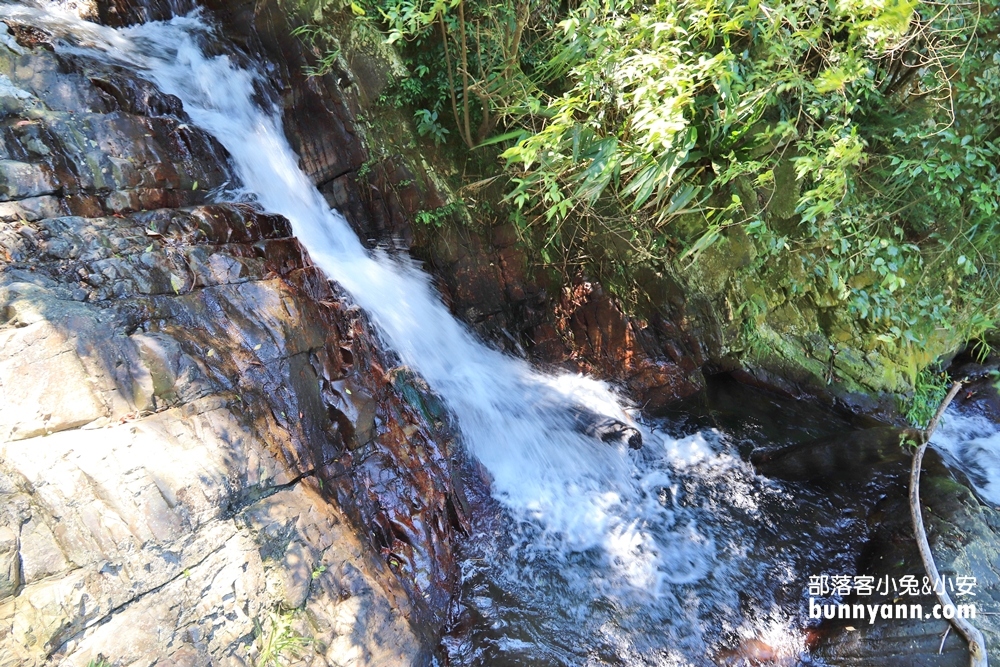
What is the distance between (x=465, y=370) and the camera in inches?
199

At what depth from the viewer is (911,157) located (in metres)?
4.20

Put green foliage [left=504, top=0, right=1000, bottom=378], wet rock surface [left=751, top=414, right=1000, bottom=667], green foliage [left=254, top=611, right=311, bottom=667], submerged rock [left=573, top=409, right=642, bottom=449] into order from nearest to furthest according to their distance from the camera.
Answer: green foliage [left=254, top=611, right=311, bottom=667]
wet rock surface [left=751, top=414, right=1000, bottom=667]
green foliage [left=504, top=0, right=1000, bottom=378]
submerged rock [left=573, top=409, right=642, bottom=449]

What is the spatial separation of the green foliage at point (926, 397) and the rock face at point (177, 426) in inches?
176

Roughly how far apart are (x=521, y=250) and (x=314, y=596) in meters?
3.83

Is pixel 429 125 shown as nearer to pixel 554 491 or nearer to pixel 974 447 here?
pixel 554 491

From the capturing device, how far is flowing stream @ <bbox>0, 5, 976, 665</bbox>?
3.34 m

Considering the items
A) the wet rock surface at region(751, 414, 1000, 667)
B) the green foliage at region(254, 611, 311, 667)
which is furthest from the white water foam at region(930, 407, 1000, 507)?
the green foliage at region(254, 611, 311, 667)

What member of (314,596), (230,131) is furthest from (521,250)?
(314,596)

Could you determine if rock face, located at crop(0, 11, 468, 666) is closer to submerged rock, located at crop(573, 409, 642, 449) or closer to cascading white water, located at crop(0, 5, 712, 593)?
cascading white water, located at crop(0, 5, 712, 593)

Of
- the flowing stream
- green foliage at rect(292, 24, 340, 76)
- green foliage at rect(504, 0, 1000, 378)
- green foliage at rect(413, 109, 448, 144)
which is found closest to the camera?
green foliage at rect(504, 0, 1000, 378)

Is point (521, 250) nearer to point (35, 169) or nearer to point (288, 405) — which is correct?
point (288, 405)

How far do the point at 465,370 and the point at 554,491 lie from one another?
148 cm

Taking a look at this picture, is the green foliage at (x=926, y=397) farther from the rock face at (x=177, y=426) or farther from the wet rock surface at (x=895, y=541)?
the rock face at (x=177, y=426)

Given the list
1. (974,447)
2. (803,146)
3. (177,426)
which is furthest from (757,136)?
(177,426)
